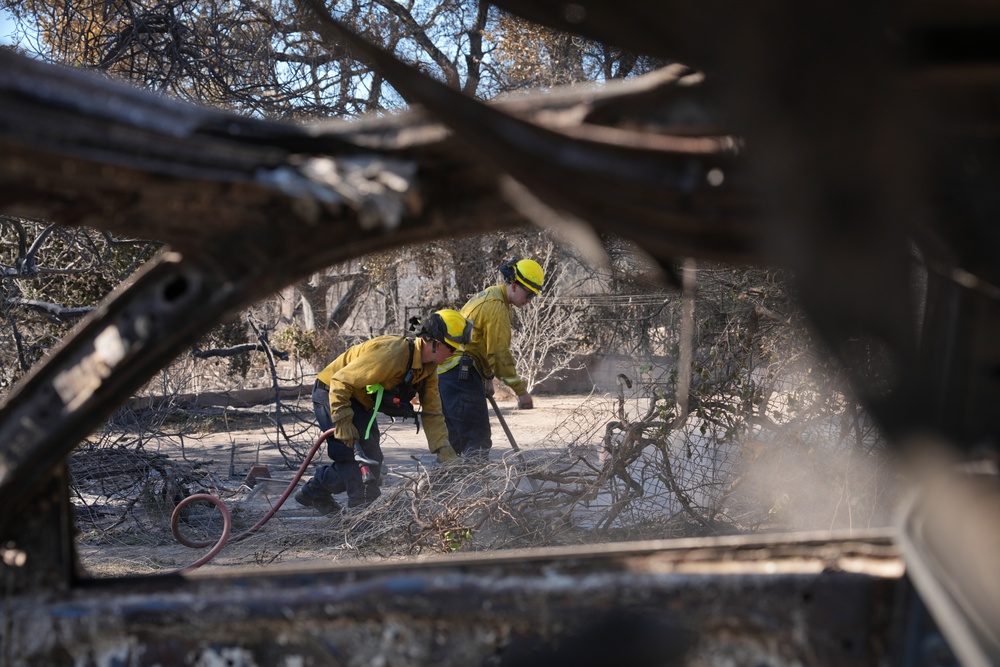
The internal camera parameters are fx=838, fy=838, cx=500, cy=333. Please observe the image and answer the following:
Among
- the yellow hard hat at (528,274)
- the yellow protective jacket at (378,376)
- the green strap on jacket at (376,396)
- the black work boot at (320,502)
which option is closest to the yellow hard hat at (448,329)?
the yellow protective jacket at (378,376)

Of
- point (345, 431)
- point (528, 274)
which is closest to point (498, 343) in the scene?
point (528, 274)

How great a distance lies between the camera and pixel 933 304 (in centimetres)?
191

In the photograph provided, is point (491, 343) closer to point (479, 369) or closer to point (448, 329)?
point (479, 369)

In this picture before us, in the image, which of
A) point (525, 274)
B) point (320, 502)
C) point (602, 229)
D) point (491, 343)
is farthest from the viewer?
point (525, 274)

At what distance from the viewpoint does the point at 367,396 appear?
790cm

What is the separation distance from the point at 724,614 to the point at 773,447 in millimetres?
4671

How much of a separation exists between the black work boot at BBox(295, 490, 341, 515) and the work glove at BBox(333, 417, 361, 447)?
1.94 feet

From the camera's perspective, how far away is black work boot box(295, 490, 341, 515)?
7676mm

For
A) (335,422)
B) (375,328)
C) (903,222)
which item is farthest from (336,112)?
(903,222)

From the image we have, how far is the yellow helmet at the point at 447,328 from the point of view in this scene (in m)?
7.78

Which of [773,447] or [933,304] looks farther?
[773,447]

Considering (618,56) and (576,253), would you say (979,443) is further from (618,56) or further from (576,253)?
(618,56)

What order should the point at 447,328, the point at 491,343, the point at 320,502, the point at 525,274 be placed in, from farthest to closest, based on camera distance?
the point at 525,274, the point at 491,343, the point at 447,328, the point at 320,502

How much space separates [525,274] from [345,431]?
7.79 feet
